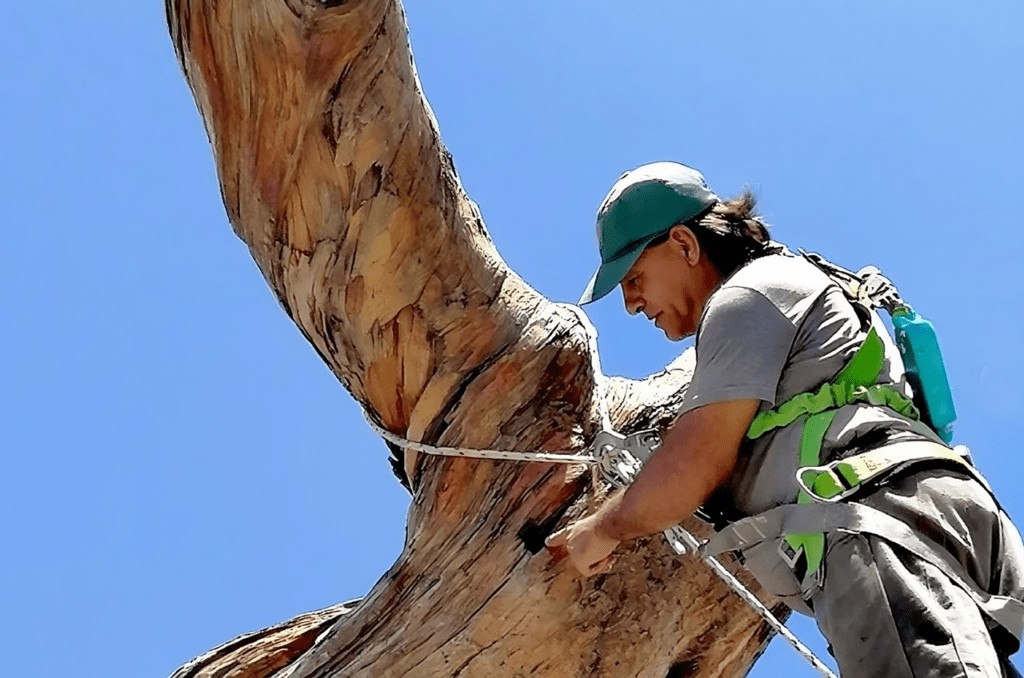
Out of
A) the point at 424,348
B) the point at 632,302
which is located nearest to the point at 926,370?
the point at 632,302

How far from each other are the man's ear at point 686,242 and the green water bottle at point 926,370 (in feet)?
1.47

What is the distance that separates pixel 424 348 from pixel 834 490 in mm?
1505

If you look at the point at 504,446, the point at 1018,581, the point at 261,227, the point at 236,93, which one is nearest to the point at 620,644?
the point at 504,446

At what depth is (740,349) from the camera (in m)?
2.24

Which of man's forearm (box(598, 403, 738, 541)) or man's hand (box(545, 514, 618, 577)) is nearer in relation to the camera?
man's forearm (box(598, 403, 738, 541))

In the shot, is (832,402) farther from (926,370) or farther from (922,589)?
(922,589)

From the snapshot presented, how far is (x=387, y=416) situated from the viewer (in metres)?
3.50

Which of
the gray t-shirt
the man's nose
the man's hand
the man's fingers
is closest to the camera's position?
the gray t-shirt

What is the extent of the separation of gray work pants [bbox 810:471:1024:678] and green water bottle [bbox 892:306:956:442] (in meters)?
0.21

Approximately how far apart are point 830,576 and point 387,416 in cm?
170

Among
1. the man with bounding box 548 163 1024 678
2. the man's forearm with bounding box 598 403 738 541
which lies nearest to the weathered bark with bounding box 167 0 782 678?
the man with bounding box 548 163 1024 678

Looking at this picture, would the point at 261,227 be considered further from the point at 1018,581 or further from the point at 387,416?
the point at 1018,581

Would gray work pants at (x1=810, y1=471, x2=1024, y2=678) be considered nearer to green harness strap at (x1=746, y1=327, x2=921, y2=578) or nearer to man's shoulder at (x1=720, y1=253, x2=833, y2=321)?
green harness strap at (x1=746, y1=327, x2=921, y2=578)

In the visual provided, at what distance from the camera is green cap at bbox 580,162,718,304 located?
2607mm
